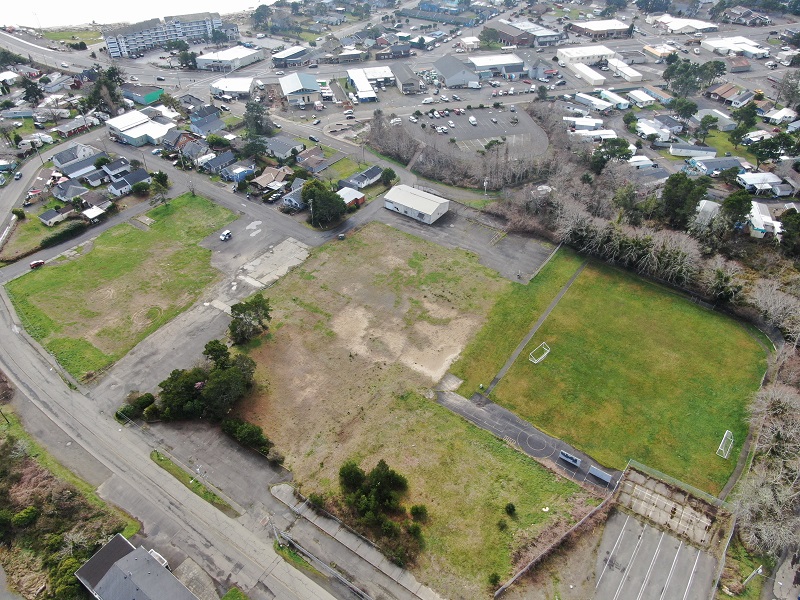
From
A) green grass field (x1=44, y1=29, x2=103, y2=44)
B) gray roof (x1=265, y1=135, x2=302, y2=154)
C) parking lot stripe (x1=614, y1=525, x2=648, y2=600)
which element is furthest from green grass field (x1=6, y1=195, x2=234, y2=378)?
green grass field (x1=44, y1=29, x2=103, y2=44)

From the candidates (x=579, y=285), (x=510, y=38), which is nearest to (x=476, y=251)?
(x=579, y=285)

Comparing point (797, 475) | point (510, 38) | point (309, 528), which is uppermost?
point (510, 38)

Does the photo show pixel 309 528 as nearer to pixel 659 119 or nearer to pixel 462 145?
pixel 462 145

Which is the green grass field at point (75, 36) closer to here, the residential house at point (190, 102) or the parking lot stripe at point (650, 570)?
the residential house at point (190, 102)

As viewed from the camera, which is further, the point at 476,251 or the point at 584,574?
the point at 476,251

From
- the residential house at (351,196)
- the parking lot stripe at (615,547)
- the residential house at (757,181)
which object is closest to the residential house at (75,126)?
the residential house at (351,196)

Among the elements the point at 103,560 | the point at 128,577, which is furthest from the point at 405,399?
the point at 103,560
